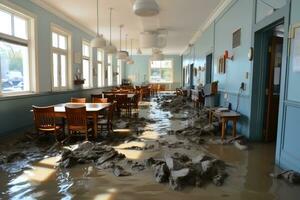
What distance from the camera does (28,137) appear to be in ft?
15.9

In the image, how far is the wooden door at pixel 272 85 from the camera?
180 inches

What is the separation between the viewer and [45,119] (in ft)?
14.8

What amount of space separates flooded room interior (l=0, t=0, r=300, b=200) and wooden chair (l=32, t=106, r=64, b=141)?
0.06 feet

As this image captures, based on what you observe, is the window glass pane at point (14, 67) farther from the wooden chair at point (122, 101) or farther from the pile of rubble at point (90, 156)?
the pile of rubble at point (90, 156)

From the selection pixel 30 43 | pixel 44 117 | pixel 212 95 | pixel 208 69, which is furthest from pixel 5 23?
pixel 208 69

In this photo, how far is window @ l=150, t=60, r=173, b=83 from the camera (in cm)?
2014

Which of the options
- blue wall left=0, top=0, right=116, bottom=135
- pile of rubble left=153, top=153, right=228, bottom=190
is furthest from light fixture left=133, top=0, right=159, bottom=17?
blue wall left=0, top=0, right=116, bottom=135

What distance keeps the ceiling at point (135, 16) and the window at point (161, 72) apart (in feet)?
30.4

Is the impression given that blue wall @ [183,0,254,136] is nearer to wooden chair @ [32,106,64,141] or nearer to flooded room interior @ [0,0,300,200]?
flooded room interior @ [0,0,300,200]

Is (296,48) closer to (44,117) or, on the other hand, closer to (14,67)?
(44,117)

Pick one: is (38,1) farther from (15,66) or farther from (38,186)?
(38,186)

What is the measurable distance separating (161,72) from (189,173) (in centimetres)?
1754

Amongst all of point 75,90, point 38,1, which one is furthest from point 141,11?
point 75,90

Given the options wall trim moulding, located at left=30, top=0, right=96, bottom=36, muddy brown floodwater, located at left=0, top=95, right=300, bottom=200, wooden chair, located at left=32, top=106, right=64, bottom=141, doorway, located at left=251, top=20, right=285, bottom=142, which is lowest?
muddy brown floodwater, located at left=0, top=95, right=300, bottom=200
